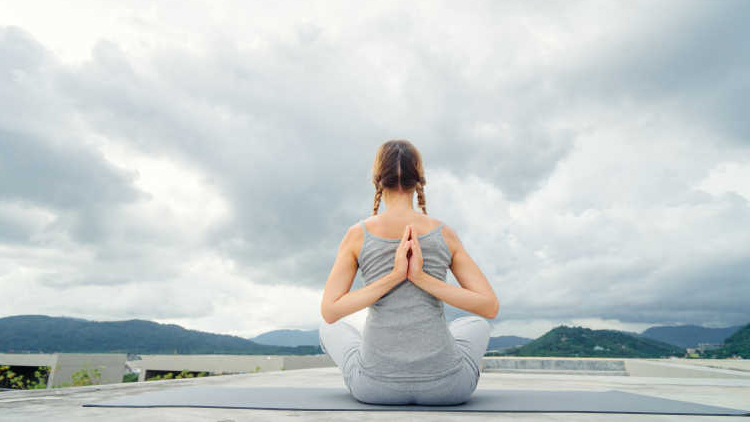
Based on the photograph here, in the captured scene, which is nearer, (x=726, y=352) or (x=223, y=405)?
(x=223, y=405)

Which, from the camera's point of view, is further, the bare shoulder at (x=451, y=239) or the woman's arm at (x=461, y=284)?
the bare shoulder at (x=451, y=239)

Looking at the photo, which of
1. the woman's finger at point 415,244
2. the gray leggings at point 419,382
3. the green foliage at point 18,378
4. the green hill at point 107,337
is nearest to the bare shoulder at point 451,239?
the woman's finger at point 415,244

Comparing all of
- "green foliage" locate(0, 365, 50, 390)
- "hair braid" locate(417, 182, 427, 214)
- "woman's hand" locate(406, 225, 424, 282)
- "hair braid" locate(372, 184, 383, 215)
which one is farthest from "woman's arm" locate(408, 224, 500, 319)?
"green foliage" locate(0, 365, 50, 390)

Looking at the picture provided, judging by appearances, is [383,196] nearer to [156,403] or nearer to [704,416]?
[156,403]

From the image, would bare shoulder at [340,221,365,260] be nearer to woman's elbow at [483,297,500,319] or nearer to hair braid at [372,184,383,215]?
hair braid at [372,184,383,215]

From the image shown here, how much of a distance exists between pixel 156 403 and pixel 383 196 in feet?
6.30

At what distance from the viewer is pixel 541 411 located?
2.40 meters

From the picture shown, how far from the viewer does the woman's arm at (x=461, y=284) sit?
7.17ft

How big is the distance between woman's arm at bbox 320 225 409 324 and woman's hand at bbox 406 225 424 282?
0.03 metres

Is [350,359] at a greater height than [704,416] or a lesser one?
greater

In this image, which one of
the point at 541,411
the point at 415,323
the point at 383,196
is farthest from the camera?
the point at 383,196

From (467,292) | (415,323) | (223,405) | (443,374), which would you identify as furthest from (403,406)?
(223,405)

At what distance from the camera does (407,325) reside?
2.25 meters

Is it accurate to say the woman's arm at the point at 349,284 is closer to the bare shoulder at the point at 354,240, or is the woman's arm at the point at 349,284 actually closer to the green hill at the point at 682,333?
the bare shoulder at the point at 354,240
